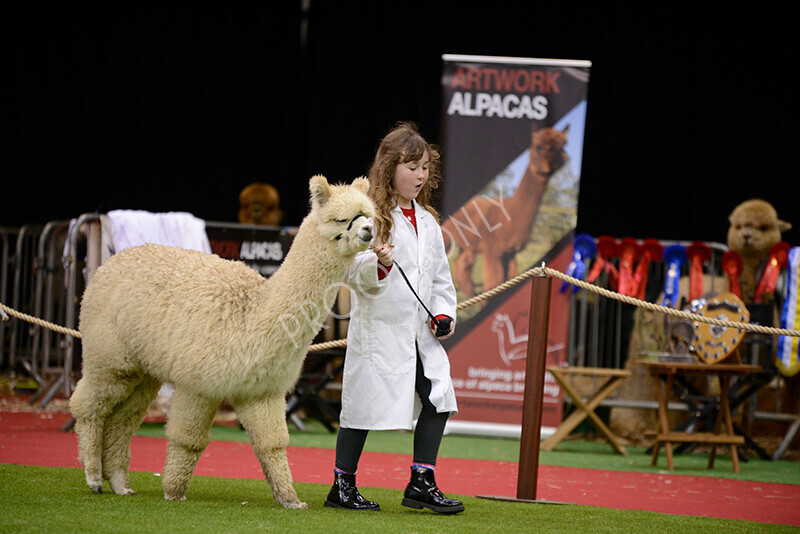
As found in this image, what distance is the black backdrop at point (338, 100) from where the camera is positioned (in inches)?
389

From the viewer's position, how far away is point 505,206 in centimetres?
799

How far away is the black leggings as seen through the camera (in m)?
4.05

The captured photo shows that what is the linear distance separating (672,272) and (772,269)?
0.84 m

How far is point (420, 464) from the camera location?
4.09 meters

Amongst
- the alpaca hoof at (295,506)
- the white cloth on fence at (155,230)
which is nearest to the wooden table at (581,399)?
the white cloth on fence at (155,230)

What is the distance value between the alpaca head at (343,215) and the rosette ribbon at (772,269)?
17.7 feet

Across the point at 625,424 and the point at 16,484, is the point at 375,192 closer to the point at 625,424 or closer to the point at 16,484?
the point at 16,484

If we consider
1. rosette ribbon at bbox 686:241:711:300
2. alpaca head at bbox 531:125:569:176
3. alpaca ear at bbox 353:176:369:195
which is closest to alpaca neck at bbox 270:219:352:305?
alpaca ear at bbox 353:176:369:195

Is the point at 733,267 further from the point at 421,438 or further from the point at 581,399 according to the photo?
the point at 421,438

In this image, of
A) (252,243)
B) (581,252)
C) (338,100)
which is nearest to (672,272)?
(581,252)

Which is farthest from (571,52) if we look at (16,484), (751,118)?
(16,484)

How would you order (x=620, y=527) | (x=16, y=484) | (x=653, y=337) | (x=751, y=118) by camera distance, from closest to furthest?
(x=620, y=527), (x=16, y=484), (x=653, y=337), (x=751, y=118)

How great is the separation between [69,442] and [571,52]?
21.6 ft

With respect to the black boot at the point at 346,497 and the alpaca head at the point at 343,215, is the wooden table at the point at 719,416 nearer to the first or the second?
the black boot at the point at 346,497
